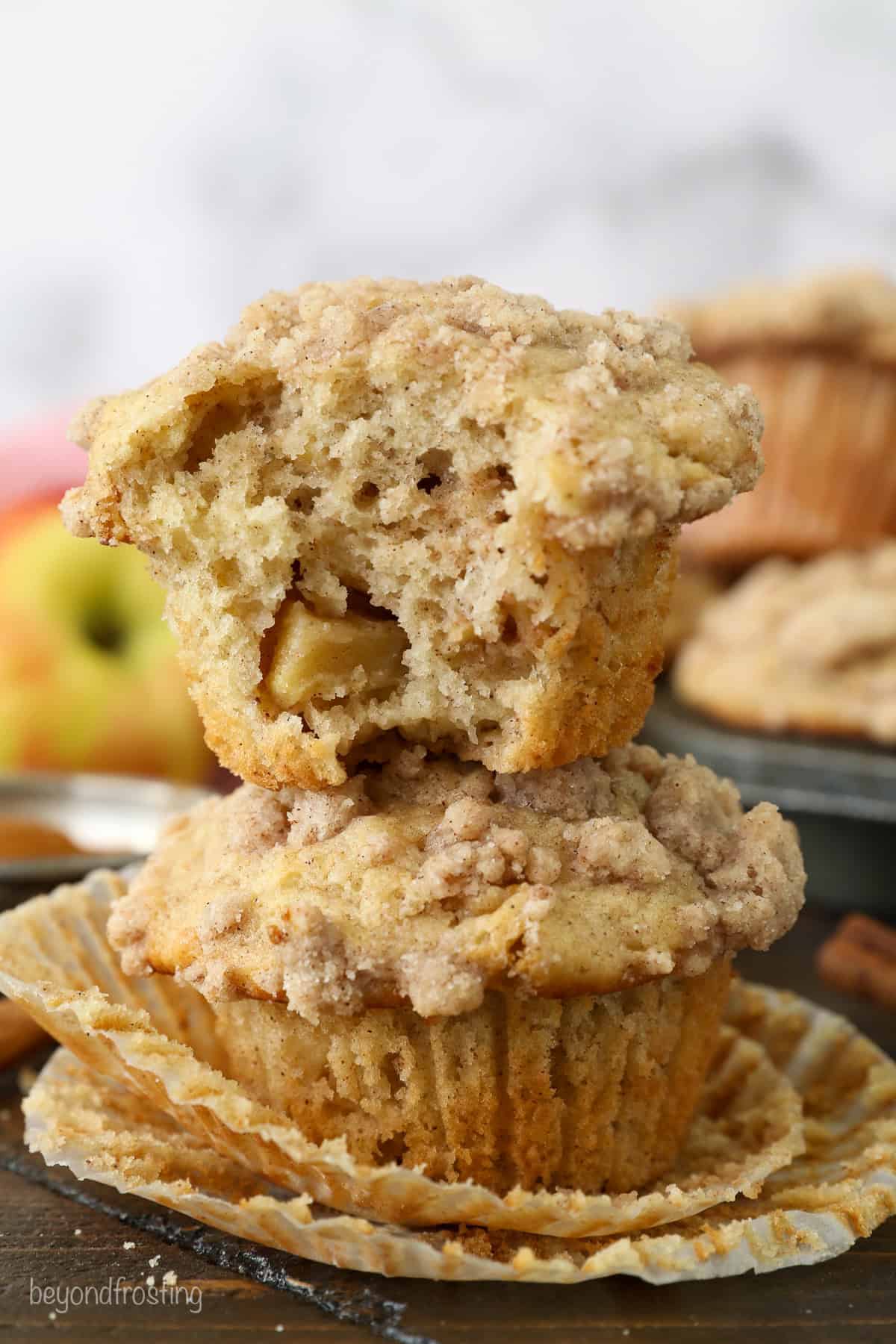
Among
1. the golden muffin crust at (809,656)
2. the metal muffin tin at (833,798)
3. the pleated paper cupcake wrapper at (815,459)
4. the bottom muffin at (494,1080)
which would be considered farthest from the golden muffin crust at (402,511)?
the pleated paper cupcake wrapper at (815,459)

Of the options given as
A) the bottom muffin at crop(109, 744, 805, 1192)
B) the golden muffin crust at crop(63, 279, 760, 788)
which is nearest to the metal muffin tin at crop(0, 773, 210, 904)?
the bottom muffin at crop(109, 744, 805, 1192)

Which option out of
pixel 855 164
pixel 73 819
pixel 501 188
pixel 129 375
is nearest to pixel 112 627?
pixel 73 819

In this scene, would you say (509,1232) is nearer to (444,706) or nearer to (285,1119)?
(285,1119)

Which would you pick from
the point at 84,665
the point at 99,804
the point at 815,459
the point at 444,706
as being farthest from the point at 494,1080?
the point at 815,459

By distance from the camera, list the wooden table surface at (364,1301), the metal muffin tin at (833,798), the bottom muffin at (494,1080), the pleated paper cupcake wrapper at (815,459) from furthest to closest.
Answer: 1. the pleated paper cupcake wrapper at (815,459)
2. the metal muffin tin at (833,798)
3. the bottom muffin at (494,1080)
4. the wooden table surface at (364,1301)

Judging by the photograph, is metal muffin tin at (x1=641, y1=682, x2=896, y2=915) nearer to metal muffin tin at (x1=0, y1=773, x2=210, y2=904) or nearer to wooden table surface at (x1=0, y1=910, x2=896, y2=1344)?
metal muffin tin at (x1=0, y1=773, x2=210, y2=904)

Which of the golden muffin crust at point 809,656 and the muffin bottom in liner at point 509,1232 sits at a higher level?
the golden muffin crust at point 809,656

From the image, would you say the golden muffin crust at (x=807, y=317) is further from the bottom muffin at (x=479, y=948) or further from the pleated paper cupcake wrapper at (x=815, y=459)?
the bottom muffin at (x=479, y=948)
